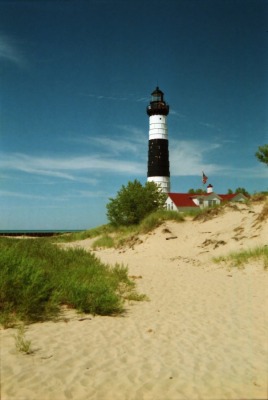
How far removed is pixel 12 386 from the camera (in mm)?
4414

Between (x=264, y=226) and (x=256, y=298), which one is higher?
(x=264, y=226)

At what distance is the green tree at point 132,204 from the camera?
115ft

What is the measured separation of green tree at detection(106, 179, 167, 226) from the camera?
35094 mm

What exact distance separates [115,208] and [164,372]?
3108 cm

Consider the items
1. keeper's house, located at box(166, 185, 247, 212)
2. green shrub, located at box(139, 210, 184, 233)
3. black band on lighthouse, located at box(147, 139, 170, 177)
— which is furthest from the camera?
keeper's house, located at box(166, 185, 247, 212)

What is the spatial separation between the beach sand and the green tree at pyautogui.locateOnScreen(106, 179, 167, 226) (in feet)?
73.0

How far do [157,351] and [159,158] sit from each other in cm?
3848

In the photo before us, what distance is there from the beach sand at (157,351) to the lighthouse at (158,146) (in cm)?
3161

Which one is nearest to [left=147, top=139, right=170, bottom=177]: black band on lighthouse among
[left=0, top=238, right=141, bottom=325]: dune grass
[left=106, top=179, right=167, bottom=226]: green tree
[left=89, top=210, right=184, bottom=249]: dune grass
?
[left=106, top=179, right=167, bottom=226]: green tree

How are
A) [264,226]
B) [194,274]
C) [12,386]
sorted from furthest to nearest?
1. [264,226]
2. [194,274]
3. [12,386]

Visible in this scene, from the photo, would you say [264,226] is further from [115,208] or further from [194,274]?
[115,208]

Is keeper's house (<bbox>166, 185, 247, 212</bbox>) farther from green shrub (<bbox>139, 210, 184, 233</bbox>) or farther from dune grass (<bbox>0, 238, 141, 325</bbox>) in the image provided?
dune grass (<bbox>0, 238, 141, 325</bbox>)

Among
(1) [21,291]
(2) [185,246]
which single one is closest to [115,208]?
(2) [185,246]

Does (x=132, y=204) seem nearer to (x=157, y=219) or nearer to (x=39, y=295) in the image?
(x=157, y=219)
